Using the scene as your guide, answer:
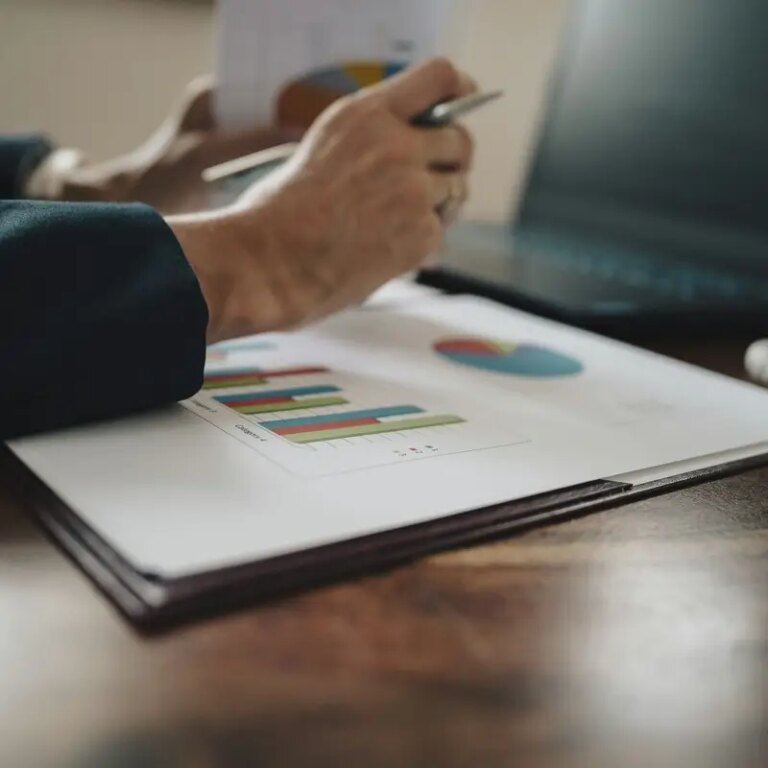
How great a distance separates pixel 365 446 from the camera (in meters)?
0.40

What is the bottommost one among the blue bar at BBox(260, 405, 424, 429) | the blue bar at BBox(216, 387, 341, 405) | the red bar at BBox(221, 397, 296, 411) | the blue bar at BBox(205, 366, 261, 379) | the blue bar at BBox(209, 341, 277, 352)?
the blue bar at BBox(209, 341, 277, 352)

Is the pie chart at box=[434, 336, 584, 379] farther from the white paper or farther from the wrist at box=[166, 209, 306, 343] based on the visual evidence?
the wrist at box=[166, 209, 306, 343]

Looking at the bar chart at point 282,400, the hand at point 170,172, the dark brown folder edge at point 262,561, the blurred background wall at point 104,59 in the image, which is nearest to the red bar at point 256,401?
the bar chart at point 282,400

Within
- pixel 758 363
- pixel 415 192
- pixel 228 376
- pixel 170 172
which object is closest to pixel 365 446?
pixel 228 376

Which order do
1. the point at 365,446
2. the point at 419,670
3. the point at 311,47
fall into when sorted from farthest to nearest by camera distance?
the point at 311,47
the point at 365,446
the point at 419,670

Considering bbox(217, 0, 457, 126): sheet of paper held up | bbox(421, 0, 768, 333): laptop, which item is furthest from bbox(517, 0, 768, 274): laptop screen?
bbox(217, 0, 457, 126): sheet of paper held up

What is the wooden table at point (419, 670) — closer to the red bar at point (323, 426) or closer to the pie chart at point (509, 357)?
the red bar at point (323, 426)

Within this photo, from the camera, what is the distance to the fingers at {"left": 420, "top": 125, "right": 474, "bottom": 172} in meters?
0.61

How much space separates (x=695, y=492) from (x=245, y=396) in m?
0.23

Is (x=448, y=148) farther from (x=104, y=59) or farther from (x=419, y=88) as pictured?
(x=104, y=59)

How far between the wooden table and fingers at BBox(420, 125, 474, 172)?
0.36 meters

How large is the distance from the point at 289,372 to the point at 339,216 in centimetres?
11

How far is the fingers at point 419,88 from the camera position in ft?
1.96

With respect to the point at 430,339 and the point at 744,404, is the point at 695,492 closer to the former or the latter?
the point at 744,404
